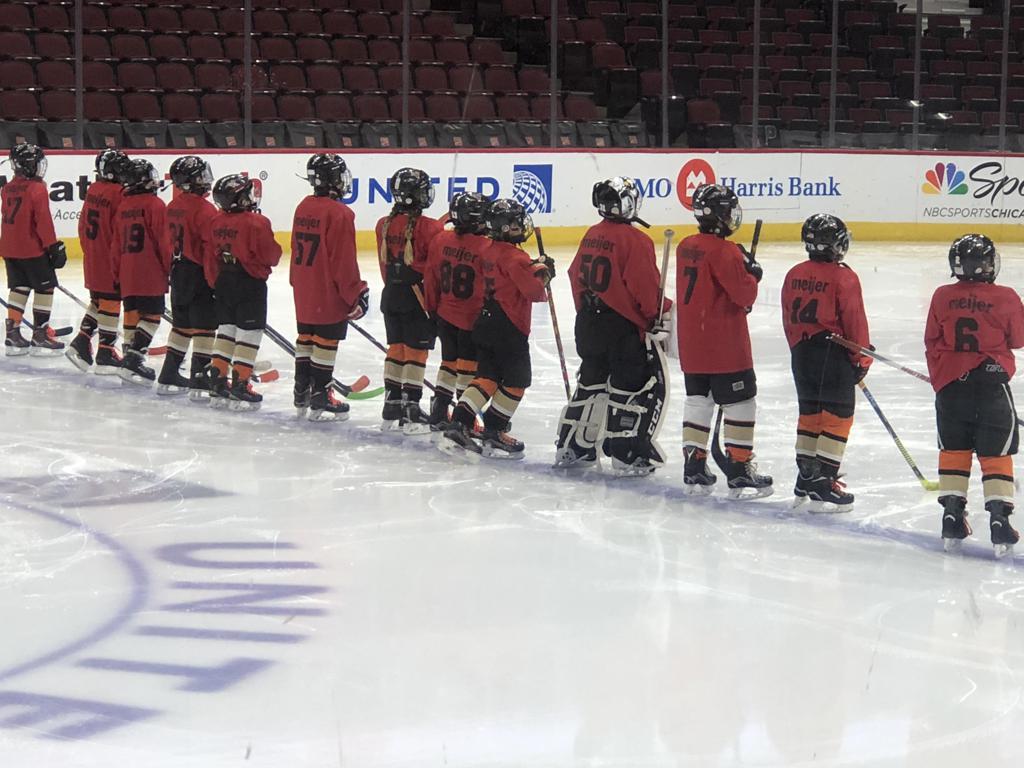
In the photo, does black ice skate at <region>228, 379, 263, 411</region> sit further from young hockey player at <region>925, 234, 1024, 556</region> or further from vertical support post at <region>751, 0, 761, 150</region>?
vertical support post at <region>751, 0, 761, 150</region>

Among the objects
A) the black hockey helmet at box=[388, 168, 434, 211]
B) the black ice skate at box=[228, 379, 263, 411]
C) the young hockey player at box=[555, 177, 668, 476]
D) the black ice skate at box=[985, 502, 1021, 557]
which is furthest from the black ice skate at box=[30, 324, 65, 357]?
the black ice skate at box=[985, 502, 1021, 557]

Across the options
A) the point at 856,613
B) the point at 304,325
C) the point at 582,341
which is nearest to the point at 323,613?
the point at 856,613

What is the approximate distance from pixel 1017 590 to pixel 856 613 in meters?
0.58

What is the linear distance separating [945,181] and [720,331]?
10.7m

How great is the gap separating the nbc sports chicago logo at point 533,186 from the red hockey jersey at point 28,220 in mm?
6013

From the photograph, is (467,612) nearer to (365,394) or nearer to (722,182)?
(365,394)

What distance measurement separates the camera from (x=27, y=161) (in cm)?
835

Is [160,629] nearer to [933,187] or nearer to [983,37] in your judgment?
[933,187]

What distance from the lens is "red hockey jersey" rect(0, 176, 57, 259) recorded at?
27.6 feet

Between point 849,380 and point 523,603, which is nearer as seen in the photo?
point 523,603

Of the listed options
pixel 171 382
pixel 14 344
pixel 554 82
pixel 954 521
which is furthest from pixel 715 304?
pixel 554 82

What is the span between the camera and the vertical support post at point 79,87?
12.0 m

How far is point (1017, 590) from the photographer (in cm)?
452

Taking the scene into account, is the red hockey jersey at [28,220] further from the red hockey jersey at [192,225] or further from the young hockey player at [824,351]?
the young hockey player at [824,351]
